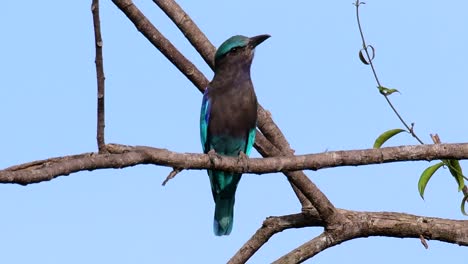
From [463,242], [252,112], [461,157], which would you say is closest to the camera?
[461,157]

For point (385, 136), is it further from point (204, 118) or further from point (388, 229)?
point (204, 118)

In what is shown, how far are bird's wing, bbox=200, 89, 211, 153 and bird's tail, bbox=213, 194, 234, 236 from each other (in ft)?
1.56

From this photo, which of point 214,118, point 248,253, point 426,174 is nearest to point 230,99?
point 214,118

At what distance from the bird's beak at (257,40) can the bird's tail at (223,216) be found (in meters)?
1.28

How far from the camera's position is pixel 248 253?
236 inches

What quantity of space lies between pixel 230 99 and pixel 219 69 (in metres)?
0.29

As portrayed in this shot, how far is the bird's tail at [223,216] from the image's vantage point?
7.34m

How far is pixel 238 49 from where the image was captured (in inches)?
286

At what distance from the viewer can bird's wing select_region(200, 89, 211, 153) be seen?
706cm

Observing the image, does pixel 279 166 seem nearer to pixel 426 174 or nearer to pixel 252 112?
pixel 426 174

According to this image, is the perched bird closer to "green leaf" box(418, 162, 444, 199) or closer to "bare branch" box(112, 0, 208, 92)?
"bare branch" box(112, 0, 208, 92)

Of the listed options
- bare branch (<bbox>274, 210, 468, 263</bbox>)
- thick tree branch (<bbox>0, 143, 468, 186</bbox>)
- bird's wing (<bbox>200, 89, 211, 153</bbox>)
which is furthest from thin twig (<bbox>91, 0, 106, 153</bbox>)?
bird's wing (<bbox>200, 89, 211, 153</bbox>)

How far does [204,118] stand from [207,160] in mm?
2322

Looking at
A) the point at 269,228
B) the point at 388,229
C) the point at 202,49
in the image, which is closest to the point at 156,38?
the point at 202,49
